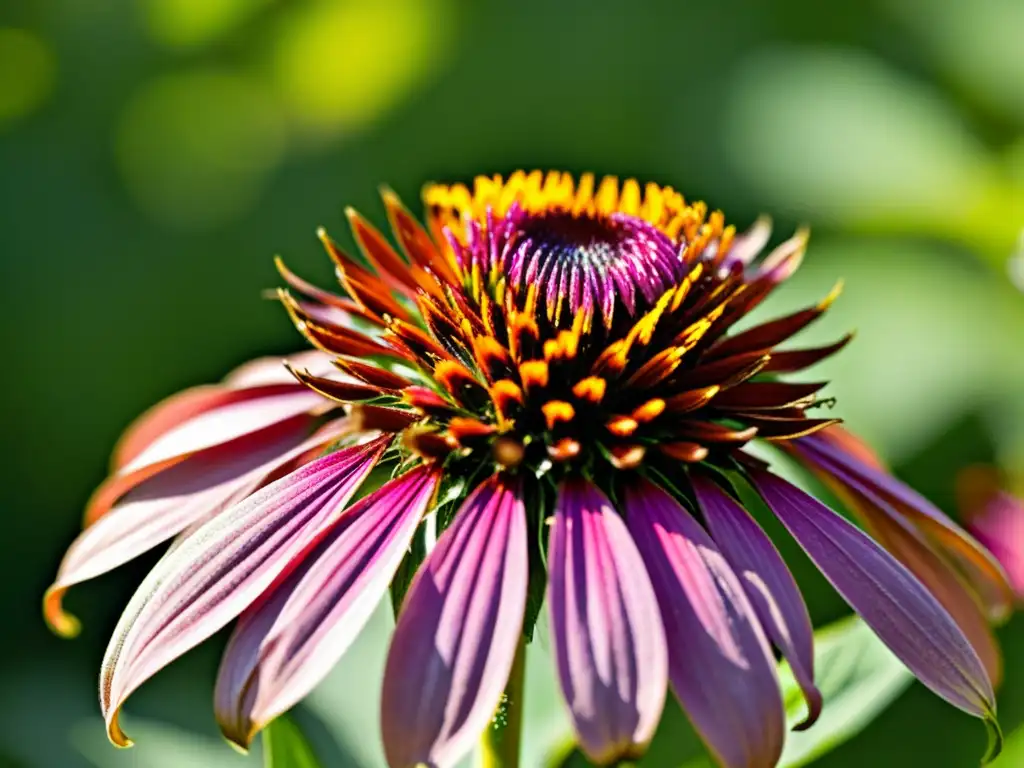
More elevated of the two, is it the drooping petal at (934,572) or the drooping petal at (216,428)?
the drooping petal at (216,428)

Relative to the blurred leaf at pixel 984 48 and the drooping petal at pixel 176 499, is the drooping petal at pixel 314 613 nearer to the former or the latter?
the drooping petal at pixel 176 499

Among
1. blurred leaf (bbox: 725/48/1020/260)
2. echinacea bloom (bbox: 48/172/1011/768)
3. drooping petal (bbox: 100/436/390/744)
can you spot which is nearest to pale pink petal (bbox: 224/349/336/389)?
echinacea bloom (bbox: 48/172/1011/768)

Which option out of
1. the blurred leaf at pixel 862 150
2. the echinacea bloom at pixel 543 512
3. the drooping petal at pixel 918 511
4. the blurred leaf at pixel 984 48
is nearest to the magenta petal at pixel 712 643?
the echinacea bloom at pixel 543 512

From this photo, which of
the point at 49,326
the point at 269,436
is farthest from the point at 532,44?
the point at 269,436

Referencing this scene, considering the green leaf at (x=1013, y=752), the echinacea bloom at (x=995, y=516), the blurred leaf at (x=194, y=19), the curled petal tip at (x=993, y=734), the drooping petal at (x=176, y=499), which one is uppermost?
the blurred leaf at (x=194, y=19)

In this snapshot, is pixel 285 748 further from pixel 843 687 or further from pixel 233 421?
pixel 843 687

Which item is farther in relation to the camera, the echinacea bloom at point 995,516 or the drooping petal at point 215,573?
the echinacea bloom at point 995,516

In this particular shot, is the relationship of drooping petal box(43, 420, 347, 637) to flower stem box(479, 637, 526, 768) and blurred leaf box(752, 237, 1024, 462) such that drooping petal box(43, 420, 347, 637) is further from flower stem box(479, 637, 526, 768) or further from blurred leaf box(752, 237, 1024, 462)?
blurred leaf box(752, 237, 1024, 462)

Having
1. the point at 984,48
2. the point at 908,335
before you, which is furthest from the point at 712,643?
the point at 984,48
